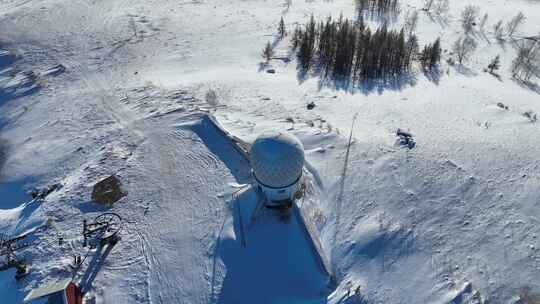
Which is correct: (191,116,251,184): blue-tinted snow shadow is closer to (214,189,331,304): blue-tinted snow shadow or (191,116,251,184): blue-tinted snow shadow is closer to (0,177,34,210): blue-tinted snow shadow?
(214,189,331,304): blue-tinted snow shadow

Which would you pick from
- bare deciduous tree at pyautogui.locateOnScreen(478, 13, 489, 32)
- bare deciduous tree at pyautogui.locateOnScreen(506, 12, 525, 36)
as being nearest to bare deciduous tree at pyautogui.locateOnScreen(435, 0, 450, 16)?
bare deciduous tree at pyautogui.locateOnScreen(478, 13, 489, 32)

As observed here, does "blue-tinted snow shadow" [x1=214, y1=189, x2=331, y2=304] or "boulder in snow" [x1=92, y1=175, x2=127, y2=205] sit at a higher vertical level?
"boulder in snow" [x1=92, y1=175, x2=127, y2=205]

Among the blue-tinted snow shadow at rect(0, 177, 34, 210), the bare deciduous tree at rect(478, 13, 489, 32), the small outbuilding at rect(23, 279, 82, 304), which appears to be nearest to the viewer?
the small outbuilding at rect(23, 279, 82, 304)

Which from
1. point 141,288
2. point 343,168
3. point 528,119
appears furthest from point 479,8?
point 141,288

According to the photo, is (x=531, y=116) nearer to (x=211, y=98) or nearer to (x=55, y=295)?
(x=211, y=98)

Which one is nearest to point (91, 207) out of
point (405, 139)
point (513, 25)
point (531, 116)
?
point (405, 139)

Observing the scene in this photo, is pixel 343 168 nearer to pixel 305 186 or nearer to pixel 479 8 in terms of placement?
pixel 305 186
